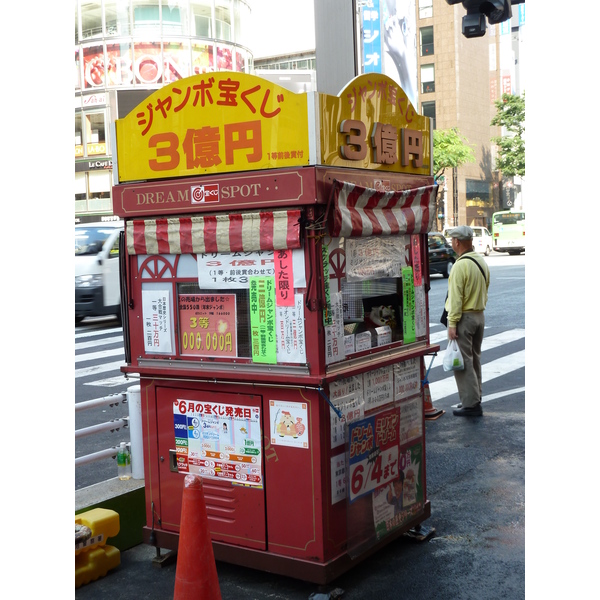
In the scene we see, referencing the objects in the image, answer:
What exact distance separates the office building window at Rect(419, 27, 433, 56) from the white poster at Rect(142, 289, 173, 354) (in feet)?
203

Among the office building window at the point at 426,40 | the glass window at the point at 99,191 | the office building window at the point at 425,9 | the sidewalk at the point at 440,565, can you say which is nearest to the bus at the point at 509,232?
the glass window at the point at 99,191

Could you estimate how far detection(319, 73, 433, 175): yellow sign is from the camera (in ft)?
14.2

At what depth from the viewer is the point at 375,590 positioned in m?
4.45

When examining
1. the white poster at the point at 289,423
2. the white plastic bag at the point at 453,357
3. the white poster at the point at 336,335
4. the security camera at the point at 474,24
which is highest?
the security camera at the point at 474,24

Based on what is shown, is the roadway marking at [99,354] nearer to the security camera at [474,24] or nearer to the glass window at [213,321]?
the security camera at [474,24]

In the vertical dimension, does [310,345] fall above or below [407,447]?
above

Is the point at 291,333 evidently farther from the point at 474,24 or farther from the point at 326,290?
the point at 474,24

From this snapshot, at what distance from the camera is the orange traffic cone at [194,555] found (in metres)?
3.70

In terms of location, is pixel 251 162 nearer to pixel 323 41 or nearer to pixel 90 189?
pixel 323 41

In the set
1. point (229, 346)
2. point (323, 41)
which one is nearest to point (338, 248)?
point (229, 346)

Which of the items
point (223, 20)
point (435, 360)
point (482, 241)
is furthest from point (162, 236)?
point (223, 20)

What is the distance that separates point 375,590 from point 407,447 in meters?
1.01

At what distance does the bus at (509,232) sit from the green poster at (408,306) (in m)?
38.0

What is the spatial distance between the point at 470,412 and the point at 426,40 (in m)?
59.0
